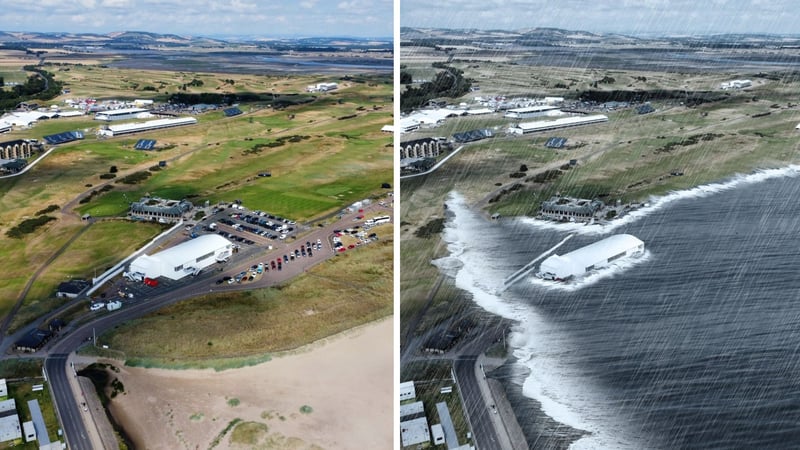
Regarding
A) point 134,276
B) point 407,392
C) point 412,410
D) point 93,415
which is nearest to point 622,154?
point 407,392

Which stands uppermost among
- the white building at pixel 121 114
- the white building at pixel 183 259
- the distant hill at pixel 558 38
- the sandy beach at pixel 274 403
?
the distant hill at pixel 558 38

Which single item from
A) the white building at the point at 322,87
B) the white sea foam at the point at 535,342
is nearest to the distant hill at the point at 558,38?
the white sea foam at the point at 535,342

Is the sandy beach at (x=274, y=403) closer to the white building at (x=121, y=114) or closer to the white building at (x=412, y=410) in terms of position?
the white building at (x=412, y=410)

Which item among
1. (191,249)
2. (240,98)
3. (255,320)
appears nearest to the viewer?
(255,320)

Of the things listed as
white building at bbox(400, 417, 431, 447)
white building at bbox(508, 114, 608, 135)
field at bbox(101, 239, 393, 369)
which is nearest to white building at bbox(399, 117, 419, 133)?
white building at bbox(508, 114, 608, 135)

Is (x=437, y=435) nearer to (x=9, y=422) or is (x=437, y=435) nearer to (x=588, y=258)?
(x=588, y=258)

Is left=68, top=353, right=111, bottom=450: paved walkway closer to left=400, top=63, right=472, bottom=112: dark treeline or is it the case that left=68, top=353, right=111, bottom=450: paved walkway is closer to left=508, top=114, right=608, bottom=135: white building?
left=400, top=63, right=472, bottom=112: dark treeline

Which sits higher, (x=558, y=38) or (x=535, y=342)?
(x=558, y=38)
